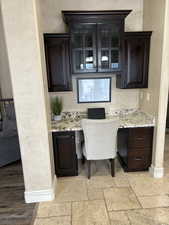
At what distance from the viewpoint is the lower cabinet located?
2660 mm

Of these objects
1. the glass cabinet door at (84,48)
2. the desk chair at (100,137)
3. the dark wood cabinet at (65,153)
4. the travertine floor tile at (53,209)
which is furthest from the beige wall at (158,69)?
the travertine floor tile at (53,209)

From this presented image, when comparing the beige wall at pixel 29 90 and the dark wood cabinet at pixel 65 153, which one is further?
the dark wood cabinet at pixel 65 153

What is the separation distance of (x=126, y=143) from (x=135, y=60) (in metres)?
1.32

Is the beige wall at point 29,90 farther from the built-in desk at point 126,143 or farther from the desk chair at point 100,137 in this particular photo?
the desk chair at point 100,137

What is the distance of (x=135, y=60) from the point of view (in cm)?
271

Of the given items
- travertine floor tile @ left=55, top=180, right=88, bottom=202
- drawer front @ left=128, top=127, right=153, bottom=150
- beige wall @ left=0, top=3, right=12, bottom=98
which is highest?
beige wall @ left=0, top=3, right=12, bottom=98

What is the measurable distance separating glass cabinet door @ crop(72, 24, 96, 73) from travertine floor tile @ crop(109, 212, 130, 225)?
77.4 inches

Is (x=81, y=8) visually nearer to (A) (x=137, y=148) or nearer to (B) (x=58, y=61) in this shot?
(B) (x=58, y=61)

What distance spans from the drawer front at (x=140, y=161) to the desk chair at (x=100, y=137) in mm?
347

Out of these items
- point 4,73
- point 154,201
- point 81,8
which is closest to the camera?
point 154,201

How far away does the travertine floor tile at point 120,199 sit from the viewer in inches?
83.7

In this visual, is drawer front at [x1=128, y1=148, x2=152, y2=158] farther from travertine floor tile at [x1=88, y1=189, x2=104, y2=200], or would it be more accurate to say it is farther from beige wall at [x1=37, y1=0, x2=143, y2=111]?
beige wall at [x1=37, y1=0, x2=143, y2=111]

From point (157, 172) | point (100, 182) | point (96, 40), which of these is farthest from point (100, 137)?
point (96, 40)

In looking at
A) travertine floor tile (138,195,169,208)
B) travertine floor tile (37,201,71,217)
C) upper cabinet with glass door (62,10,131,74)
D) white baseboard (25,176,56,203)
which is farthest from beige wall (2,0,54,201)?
travertine floor tile (138,195,169,208)
